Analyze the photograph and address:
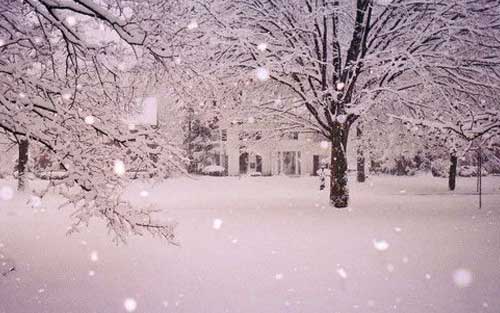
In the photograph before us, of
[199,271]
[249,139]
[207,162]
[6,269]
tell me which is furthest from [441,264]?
[207,162]

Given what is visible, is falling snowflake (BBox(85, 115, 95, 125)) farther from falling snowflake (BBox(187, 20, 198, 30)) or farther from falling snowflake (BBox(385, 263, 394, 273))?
falling snowflake (BBox(385, 263, 394, 273))

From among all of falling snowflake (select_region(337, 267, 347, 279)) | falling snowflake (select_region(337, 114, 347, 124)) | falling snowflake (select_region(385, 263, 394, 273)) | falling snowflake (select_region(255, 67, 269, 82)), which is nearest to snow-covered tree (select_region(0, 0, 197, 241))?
falling snowflake (select_region(337, 267, 347, 279))

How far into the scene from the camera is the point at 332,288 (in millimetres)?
6180

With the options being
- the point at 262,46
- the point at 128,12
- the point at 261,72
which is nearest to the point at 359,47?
the point at 262,46

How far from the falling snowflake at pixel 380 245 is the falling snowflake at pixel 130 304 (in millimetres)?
5260

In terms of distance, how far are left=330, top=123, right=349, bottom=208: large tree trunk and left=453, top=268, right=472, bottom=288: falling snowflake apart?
26.1 ft

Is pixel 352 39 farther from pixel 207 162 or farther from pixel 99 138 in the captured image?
pixel 207 162

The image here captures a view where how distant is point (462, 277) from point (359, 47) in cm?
1012

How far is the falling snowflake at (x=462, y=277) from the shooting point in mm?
6358

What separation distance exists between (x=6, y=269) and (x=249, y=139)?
1279 cm

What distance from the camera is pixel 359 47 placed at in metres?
15.0

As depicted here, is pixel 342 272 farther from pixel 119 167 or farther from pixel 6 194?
pixel 6 194

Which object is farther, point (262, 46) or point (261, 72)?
point (262, 46)

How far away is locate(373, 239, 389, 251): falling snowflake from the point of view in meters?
8.85
